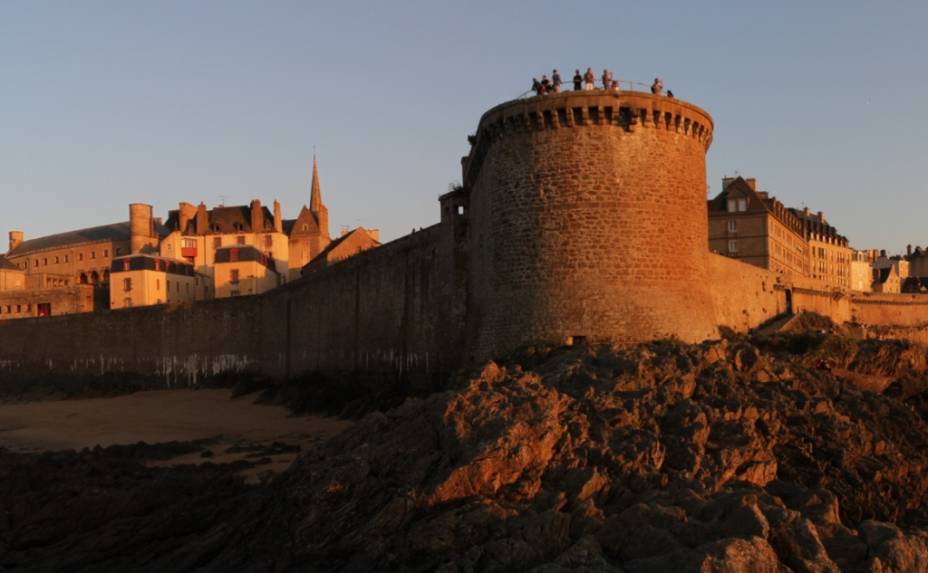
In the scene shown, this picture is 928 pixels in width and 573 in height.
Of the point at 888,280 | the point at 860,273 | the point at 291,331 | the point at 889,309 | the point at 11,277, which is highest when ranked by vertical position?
the point at 11,277

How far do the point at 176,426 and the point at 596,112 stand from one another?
1957 cm

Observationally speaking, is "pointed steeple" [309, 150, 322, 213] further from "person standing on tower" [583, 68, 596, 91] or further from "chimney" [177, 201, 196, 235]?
"person standing on tower" [583, 68, 596, 91]

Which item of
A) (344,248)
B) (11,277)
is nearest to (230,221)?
(344,248)

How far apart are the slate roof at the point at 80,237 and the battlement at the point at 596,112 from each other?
55.9 meters

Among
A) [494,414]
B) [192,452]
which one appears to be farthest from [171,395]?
[494,414]

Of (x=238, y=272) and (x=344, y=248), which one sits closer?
(x=344, y=248)

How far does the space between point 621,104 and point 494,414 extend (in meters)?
10.3

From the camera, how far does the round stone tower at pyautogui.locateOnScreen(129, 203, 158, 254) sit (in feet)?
228

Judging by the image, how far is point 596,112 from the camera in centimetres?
2048

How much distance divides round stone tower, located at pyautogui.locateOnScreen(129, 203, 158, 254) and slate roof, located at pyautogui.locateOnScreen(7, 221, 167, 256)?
1124 millimetres

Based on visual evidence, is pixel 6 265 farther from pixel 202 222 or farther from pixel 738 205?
pixel 738 205

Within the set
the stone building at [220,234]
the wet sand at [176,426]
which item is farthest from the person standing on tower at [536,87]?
the stone building at [220,234]

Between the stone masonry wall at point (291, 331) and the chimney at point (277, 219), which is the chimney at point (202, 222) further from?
the stone masonry wall at point (291, 331)

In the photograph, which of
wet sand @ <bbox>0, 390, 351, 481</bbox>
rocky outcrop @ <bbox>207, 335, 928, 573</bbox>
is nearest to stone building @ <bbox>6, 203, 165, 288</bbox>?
wet sand @ <bbox>0, 390, 351, 481</bbox>
